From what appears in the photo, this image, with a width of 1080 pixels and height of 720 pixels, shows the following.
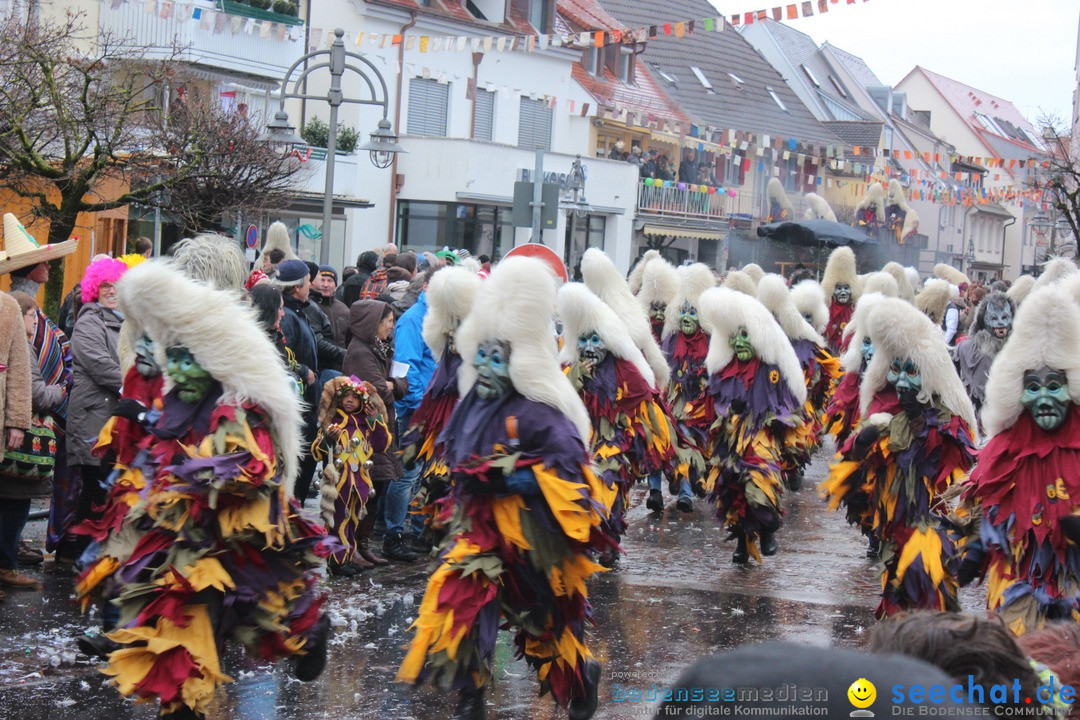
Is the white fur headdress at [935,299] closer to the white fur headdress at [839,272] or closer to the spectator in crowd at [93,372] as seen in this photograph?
the white fur headdress at [839,272]

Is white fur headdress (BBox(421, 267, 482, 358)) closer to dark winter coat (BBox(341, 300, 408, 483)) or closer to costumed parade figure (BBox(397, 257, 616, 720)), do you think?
dark winter coat (BBox(341, 300, 408, 483))

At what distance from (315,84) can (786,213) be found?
17674 mm

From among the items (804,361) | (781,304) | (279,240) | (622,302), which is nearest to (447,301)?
(622,302)

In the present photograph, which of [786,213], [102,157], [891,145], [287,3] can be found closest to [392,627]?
[102,157]

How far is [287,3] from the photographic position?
26297mm

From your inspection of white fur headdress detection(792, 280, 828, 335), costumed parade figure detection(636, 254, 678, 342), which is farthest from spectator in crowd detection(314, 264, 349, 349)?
white fur headdress detection(792, 280, 828, 335)

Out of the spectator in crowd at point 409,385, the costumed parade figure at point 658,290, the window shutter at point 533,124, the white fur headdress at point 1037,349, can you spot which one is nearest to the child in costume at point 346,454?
the spectator in crowd at point 409,385

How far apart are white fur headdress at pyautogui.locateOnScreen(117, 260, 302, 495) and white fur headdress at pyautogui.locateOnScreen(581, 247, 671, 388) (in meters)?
4.82

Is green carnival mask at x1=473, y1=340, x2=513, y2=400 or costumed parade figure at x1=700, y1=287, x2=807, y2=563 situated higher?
green carnival mask at x1=473, y1=340, x2=513, y2=400

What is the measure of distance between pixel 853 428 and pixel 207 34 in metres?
19.4

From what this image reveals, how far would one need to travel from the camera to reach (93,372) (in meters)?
8.16

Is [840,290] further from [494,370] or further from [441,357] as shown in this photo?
[494,370]

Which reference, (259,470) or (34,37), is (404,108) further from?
(259,470)

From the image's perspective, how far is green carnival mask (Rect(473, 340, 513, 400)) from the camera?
5.89 m
